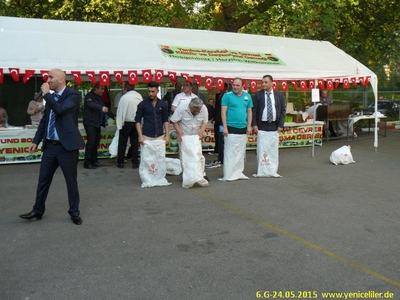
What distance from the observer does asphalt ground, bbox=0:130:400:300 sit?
4512 millimetres

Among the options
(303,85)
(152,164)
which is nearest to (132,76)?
(152,164)

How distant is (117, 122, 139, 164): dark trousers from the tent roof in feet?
4.08

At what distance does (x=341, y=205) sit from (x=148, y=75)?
5421 millimetres

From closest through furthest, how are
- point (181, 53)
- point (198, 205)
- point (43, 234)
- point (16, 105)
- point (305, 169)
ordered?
point (43, 234), point (198, 205), point (305, 169), point (181, 53), point (16, 105)

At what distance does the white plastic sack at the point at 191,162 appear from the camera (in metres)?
8.81

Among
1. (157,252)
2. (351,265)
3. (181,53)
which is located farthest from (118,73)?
(351,265)

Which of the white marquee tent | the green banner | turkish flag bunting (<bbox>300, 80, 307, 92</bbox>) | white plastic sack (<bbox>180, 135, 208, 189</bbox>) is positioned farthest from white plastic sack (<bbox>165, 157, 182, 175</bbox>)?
turkish flag bunting (<bbox>300, 80, 307, 92</bbox>)

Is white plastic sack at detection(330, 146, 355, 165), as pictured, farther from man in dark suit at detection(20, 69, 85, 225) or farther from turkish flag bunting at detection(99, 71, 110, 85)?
man in dark suit at detection(20, 69, 85, 225)

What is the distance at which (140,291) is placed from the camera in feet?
14.4

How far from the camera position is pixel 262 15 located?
19984mm

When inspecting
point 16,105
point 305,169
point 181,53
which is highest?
point 181,53

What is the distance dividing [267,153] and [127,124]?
118 inches

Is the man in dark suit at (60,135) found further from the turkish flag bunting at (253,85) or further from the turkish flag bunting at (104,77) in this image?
the turkish flag bunting at (253,85)

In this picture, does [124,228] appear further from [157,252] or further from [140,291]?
[140,291]
